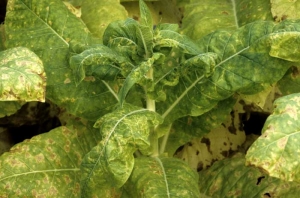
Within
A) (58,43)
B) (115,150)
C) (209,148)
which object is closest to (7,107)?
(58,43)

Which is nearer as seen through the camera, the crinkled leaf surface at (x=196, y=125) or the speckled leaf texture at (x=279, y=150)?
the speckled leaf texture at (x=279, y=150)

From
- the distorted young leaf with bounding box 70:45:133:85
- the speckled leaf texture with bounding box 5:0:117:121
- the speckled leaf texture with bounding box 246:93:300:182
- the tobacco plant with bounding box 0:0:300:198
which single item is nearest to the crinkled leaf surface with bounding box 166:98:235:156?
the tobacco plant with bounding box 0:0:300:198

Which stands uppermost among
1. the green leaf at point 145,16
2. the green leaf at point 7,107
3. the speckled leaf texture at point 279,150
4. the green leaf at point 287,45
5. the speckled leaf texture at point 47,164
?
the green leaf at point 145,16

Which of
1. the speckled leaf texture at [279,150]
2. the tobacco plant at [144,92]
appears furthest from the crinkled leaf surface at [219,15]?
→ the speckled leaf texture at [279,150]

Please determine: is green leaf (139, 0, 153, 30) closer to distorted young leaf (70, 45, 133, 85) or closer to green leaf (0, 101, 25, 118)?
distorted young leaf (70, 45, 133, 85)

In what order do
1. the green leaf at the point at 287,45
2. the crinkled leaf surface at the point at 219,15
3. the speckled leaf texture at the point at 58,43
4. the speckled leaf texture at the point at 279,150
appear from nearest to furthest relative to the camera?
the speckled leaf texture at the point at 279,150
the green leaf at the point at 287,45
the speckled leaf texture at the point at 58,43
the crinkled leaf surface at the point at 219,15

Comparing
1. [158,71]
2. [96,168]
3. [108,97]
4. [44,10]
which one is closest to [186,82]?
[158,71]

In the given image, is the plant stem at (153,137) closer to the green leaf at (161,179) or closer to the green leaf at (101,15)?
the green leaf at (161,179)

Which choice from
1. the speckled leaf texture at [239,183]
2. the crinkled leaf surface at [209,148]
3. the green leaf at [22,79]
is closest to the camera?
the green leaf at [22,79]
